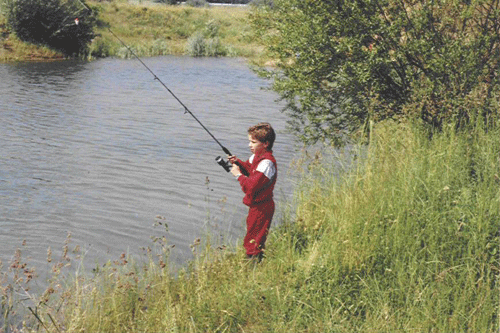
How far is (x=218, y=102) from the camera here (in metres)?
22.2

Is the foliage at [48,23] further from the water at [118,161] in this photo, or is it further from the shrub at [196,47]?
the water at [118,161]

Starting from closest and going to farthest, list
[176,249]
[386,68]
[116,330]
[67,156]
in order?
[116,330], [176,249], [386,68], [67,156]

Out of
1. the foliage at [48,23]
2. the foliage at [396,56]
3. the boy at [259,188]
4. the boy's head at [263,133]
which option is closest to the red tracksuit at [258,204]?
the boy at [259,188]

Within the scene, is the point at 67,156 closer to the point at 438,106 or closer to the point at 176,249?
the point at 176,249

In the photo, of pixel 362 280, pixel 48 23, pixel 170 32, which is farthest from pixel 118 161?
pixel 170 32

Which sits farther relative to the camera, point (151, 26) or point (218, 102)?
point (151, 26)

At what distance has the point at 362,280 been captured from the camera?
4785mm

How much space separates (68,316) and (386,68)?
18.8 feet

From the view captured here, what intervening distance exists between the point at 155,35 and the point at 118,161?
3708 cm

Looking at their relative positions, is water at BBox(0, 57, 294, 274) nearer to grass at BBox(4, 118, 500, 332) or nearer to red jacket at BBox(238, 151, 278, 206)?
red jacket at BBox(238, 151, 278, 206)

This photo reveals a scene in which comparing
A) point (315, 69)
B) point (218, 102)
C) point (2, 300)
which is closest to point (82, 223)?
point (2, 300)

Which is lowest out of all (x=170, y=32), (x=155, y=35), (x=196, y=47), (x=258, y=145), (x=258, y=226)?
(x=196, y=47)

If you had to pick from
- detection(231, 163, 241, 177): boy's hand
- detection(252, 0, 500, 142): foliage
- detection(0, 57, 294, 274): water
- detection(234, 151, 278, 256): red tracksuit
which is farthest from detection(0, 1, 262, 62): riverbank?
detection(234, 151, 278, 256): red tracksuit

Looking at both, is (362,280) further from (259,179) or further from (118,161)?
(118,161)
